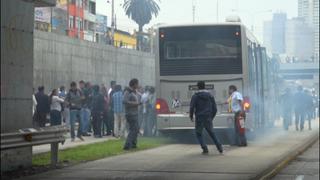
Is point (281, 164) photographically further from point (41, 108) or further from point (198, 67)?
point (41, 108)

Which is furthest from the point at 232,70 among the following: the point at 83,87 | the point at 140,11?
the point at 83,87

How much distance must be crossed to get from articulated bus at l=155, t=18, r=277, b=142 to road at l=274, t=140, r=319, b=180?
2733 millimetres

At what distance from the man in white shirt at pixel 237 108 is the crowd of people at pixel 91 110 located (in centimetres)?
258

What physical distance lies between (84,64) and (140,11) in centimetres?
1606

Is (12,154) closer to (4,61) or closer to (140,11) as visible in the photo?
(4,61)

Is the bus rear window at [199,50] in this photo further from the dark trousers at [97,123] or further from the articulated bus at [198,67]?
the dark trousers at [97,123]

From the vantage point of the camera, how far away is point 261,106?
911 inches

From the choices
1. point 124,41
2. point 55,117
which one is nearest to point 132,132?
point 55,117

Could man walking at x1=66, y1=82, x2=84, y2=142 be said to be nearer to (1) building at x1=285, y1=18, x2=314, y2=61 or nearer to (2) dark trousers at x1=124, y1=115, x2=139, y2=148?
(2) dark trousers at x1=124, y1=115, x2=139, y2=148

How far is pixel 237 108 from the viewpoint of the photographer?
18094 millimetres

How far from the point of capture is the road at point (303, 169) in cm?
1261

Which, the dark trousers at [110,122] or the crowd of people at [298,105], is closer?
the dark trousers at [110,122]

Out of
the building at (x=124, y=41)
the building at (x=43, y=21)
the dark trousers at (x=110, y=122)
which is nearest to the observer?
the dark trousers at (x=110, y=122)

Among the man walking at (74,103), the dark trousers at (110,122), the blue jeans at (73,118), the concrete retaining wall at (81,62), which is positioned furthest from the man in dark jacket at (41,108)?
the concrete retaining wall at (81,62)
